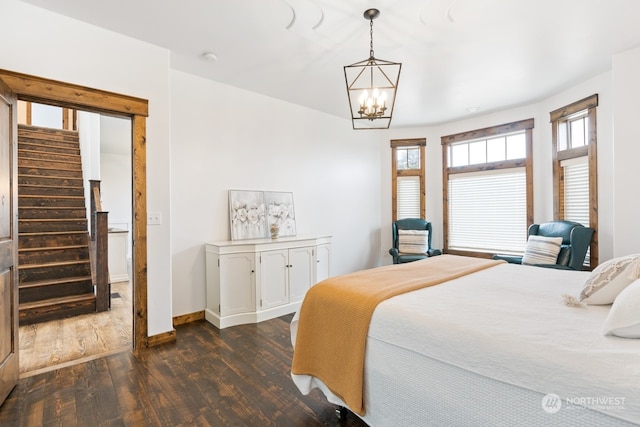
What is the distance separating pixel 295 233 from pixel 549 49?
3440mm

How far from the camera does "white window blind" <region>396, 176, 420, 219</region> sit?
556cm

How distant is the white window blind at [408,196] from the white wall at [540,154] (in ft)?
0.59

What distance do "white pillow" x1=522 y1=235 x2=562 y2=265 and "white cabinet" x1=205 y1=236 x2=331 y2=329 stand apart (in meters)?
2.82

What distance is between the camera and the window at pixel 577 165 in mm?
3566

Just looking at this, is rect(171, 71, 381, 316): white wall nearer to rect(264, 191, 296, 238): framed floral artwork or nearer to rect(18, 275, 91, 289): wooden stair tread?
rect(264, 191, 296, 238): framed floral artwork

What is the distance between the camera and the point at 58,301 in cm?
347

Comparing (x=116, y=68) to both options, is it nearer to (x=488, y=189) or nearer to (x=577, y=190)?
(x=488, y=189)

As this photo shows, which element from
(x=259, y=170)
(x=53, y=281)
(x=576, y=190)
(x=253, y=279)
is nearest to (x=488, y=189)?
(x=576, y=190)

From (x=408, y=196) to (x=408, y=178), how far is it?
0.33m

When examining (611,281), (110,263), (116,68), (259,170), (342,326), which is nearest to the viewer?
(611,281)

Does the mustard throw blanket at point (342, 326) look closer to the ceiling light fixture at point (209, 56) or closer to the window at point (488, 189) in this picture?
the ceiling light fixture at point (209, 56)

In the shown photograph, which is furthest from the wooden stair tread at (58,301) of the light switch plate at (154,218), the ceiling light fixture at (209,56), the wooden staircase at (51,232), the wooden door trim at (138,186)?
the ceiling light fixture at (209,56)

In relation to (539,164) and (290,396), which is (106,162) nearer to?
(290,396)

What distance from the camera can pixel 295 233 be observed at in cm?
426
